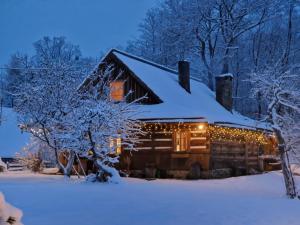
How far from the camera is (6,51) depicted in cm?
15100

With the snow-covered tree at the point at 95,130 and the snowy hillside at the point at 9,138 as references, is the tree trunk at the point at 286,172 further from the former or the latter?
the snowy hillside at the point at 9,138

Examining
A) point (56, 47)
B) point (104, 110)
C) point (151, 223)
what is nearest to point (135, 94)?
point (104, 110)

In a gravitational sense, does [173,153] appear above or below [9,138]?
below

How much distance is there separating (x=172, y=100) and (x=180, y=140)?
2547 millimetres

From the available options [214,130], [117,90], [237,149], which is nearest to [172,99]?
[214,130]

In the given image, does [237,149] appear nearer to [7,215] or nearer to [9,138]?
[9,138]

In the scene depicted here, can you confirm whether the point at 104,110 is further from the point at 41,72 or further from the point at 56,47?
the point at 56,47

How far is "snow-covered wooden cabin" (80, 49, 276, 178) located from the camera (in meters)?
25.6

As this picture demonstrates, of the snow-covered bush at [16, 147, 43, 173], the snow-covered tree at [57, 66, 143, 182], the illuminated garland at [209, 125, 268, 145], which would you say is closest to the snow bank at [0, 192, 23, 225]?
the snow-covered tree at [57, 66, 143, 182]

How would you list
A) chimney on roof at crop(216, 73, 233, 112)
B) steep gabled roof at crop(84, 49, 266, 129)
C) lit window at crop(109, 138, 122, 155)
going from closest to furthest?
lit window at crop(109, 138, 122, 155) < steep gabled roof at crop(84, 49, 266, 129) < chimney on roof at crop(216, 73, 233, 112)

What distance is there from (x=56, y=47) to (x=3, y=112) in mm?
14929

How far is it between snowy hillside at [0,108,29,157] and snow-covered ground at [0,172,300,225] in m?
24.8

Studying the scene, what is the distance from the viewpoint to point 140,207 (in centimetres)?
1254

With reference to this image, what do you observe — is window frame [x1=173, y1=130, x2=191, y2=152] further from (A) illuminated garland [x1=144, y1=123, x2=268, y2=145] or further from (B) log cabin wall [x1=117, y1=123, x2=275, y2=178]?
(A) illuminated garland [x1=144, y1=123, x2=268, y2=145]
